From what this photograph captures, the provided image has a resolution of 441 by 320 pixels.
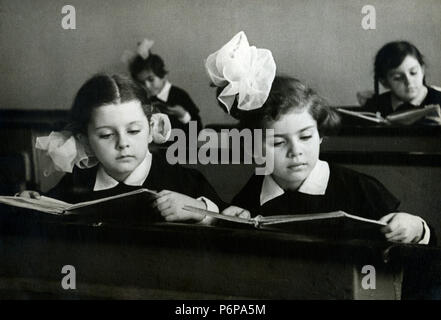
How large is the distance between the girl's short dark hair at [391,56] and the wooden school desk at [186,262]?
1.79ft

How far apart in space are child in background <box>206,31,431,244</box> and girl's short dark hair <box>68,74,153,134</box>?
27 centimetres

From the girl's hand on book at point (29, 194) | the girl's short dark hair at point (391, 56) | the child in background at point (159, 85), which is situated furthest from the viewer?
→ the girl's hand on book at point (29, 194)

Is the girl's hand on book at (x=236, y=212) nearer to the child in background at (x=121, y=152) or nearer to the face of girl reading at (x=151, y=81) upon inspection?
the child in background at (x=121, y=152)

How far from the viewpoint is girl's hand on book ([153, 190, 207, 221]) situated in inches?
79.0

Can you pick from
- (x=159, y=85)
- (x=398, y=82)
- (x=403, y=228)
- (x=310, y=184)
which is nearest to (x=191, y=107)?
(x=159, y=85)

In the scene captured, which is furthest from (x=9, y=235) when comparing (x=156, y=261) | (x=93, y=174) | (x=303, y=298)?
(x=303, y=298)

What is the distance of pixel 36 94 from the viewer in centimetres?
210

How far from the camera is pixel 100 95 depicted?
2.04 meters

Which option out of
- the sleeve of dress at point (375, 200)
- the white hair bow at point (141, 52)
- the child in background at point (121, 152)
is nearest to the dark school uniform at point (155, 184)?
the child in background at point (121, 152)

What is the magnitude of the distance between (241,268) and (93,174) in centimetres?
61

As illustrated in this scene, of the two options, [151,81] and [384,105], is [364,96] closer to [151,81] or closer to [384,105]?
[384,105]

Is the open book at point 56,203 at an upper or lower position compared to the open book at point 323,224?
upper

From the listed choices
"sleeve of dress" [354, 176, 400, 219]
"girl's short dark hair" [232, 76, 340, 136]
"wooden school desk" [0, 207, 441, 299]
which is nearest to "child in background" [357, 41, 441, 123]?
"girl's short dark hair" [232, 76, 340, 136]

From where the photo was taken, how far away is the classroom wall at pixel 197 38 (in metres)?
1.90
